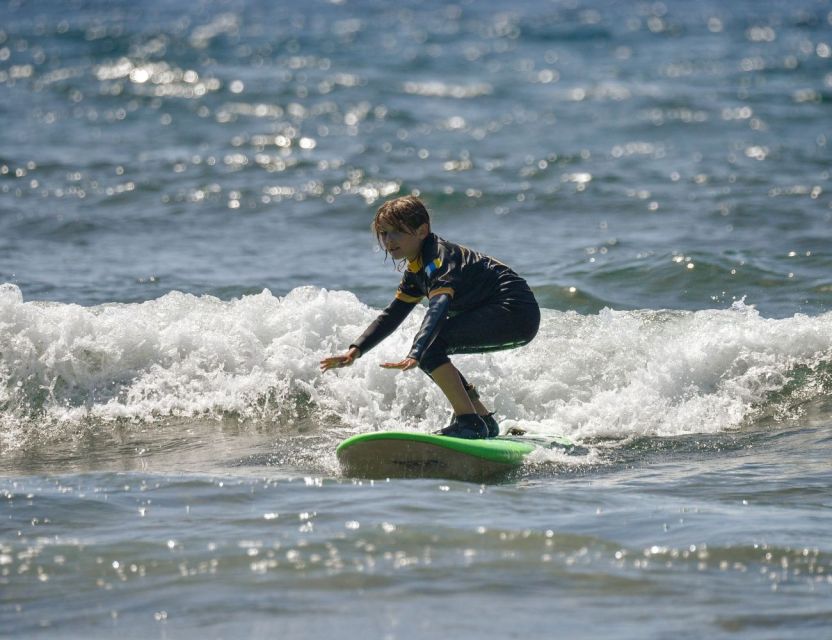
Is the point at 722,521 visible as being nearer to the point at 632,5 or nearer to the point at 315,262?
the point at 315,262

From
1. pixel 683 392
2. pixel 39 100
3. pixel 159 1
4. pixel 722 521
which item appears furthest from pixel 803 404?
pixel 159 1

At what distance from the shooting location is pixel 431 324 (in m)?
6.30

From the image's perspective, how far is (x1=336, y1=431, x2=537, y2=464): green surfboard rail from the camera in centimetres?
628

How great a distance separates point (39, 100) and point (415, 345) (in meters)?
17.3

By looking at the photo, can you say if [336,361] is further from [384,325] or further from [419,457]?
[419,457]

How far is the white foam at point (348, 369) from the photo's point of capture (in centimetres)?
846

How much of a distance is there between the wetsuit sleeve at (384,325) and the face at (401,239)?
343mm

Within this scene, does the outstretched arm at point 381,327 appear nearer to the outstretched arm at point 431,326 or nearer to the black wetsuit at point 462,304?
the black wetsuit at point 462,304

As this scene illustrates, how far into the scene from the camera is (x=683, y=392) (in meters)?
8.54

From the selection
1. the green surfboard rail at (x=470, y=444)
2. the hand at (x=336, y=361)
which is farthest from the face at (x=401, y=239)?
the green surfboard rail at (x=470, y=444)

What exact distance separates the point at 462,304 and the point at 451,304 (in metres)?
0.11

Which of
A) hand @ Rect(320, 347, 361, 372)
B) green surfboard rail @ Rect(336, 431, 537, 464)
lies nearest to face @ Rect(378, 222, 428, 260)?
hand @ Rect(320, 347, 361, 372)

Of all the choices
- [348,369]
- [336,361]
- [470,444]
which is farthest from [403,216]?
[348,369]

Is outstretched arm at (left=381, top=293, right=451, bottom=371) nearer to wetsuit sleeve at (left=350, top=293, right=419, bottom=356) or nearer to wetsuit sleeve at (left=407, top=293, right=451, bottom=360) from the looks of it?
wetsuit sleeve at (left=407, top=293, right=451, bottom=360)
